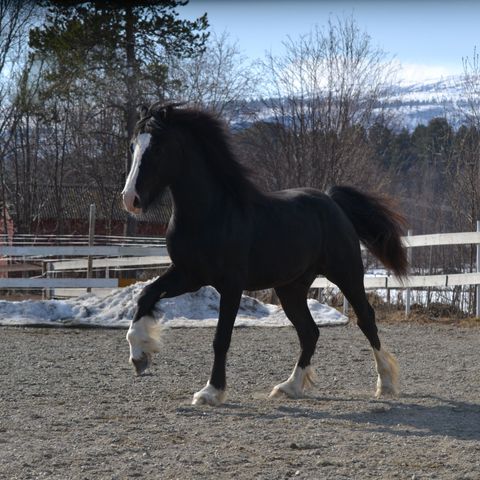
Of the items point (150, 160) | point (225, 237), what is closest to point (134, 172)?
point (150, 160)

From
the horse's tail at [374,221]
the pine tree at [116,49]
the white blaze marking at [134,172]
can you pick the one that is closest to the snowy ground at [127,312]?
the horse's tail at [374,221]

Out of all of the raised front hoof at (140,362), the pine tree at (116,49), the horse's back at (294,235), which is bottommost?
the raised front hoof at (140,362)

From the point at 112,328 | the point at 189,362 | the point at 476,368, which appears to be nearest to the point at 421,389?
the point at 476,368

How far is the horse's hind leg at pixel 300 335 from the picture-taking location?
7.07 m

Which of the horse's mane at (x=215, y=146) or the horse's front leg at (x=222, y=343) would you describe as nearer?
the horse's front leg at (x=222, y=343)

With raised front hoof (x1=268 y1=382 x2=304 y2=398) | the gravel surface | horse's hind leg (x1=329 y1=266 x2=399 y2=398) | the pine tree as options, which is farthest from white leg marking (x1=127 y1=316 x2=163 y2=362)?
the pine tree

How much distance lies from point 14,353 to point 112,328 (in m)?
3.48

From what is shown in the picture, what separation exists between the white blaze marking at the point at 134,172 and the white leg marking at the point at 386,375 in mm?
2431

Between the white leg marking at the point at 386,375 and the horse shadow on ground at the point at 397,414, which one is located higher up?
the white leg marking at the point at 386,375

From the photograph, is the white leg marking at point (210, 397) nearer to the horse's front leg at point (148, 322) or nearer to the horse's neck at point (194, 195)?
the horse's front leg at point (148, 322)

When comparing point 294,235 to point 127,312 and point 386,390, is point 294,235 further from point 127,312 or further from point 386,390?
point 127,312

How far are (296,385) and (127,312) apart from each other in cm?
698

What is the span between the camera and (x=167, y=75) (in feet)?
103

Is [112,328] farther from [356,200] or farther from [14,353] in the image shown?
[356,200]
